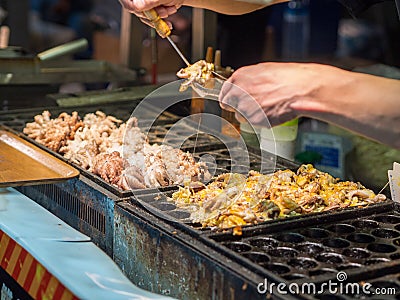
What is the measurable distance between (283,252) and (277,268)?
5.0 inches

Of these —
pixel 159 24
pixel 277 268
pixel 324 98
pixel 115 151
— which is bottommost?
pixel 277 268

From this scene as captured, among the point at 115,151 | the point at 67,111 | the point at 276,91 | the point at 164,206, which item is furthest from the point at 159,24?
the point at 67,111

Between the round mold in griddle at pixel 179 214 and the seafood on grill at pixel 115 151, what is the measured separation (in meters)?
0.26

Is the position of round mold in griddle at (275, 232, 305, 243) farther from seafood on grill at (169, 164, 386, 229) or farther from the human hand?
the human hand

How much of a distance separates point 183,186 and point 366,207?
2.10 ft

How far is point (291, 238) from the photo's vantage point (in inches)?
85.0

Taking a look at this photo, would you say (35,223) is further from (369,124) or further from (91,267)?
(369,124)

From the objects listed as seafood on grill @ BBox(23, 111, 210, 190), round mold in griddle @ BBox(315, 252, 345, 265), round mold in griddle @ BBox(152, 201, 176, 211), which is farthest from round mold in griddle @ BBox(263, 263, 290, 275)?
seafood on grill @ BBox(23, 111, 210, 190)

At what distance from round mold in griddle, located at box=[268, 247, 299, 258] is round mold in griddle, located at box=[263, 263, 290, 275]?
99 mm

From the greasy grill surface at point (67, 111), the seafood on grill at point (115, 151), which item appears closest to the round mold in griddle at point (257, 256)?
the seafood on grill at point (115, 151)

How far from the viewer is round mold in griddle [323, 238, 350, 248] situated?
6.93 feet

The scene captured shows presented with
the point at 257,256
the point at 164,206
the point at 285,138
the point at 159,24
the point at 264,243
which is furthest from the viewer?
the point at 285,138

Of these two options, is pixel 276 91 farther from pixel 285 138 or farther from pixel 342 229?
pixel 285 138

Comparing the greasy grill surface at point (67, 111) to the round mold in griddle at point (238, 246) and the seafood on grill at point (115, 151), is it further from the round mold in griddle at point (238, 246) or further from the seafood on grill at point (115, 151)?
the round mold in griddle at point (238, 246)
